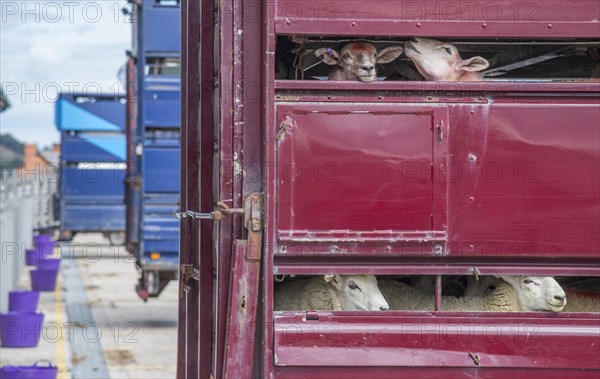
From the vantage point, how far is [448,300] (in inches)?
206

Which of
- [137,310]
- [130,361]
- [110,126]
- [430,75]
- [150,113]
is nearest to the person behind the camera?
[430,75]

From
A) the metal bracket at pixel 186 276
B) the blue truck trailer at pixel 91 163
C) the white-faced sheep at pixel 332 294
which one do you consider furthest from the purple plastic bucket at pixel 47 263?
the white-faced sheep at pixel 332 294

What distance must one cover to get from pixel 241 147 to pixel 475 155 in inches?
42.8

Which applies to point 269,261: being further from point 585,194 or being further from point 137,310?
point 137,310

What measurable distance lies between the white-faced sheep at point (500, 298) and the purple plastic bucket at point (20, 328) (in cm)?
768

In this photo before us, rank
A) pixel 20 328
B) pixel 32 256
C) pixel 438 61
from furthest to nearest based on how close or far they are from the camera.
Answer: pixel 32 256 → pixel 20 328 → pixel 438 61

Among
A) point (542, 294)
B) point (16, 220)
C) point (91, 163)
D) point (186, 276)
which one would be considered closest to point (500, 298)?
point (542, 294)

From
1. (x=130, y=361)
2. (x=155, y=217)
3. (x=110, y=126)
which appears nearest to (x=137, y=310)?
(x=155, y=217)

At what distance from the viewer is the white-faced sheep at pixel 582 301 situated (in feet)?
17.3

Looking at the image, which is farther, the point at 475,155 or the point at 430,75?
the point at 430,75

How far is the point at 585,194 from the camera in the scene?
476 centimetres

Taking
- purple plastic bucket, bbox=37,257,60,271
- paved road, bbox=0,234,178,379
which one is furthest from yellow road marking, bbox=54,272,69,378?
purple plastic bucket, bbox=37,257,60,271

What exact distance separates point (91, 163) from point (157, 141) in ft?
39.2

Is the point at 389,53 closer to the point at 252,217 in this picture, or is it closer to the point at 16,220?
the point at 252,217
